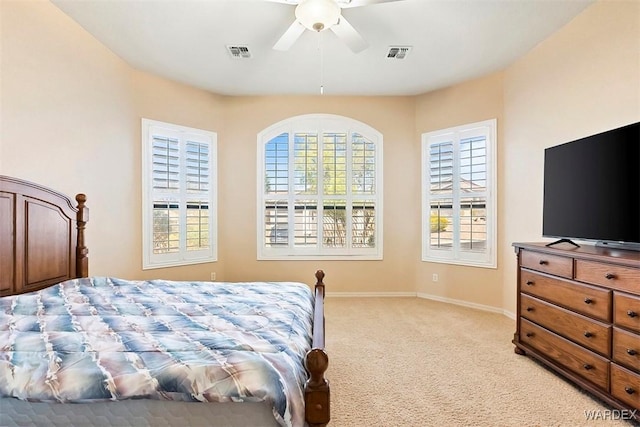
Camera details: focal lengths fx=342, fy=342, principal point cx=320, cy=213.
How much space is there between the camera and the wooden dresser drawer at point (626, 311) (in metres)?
1.87

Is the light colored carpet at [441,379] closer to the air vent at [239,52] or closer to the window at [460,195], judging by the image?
the window at [460,195]

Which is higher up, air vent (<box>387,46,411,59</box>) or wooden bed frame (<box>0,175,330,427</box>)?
air vent (<box>387,46,411,59</box>)

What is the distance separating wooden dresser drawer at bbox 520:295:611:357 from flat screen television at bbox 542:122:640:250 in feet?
1.82

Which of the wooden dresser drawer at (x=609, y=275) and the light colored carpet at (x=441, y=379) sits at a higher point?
the wooden dresser drawer at (x=609, y=275)

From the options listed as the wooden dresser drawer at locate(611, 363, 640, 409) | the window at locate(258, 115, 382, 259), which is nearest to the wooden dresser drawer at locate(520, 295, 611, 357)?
the wooden dresser drawer at locate(611, 363, 640, 409)

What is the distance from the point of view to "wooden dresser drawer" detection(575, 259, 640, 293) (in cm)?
189

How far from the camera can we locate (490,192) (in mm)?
4242

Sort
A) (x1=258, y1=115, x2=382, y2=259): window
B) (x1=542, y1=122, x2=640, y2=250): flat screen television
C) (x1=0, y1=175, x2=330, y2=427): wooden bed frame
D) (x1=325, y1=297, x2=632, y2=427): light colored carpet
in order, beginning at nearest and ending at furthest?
1. (x1=325, y1=297, x2=632, y2=427): light colored carpet
2. (x1=542, y1=122, x2=640, y2=250): flat screen television
3. (x1=0, y1=175, x2=330, y2=427): wooden bed frame
4. (x1=258, y1=115, x2=382, y2=259): window

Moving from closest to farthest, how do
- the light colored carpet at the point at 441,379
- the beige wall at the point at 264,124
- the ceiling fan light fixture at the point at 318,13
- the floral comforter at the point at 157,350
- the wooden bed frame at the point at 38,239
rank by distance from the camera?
the floral comforter at the point at 157,350 → the light colored carpet at the point at 441,379 → the ceiling fan light fixture at the point at 318,13 → the wooden bed frame at the point at 38,239 → the beige wall at the point at 264,124

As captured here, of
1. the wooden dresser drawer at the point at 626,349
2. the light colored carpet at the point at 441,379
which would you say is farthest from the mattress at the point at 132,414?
the wooden dresser drawer at the point at 626,349

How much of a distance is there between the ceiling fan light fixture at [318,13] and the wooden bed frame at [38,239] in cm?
186

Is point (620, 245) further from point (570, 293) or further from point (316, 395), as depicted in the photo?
point (316, 395)

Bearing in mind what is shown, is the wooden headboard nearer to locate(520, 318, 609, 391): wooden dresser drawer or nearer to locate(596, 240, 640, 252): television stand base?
locate(520, 318, 609, 391): wooden dresser drawer

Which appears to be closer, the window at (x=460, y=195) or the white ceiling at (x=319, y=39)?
the white ceiling at (x=319, y=39)
